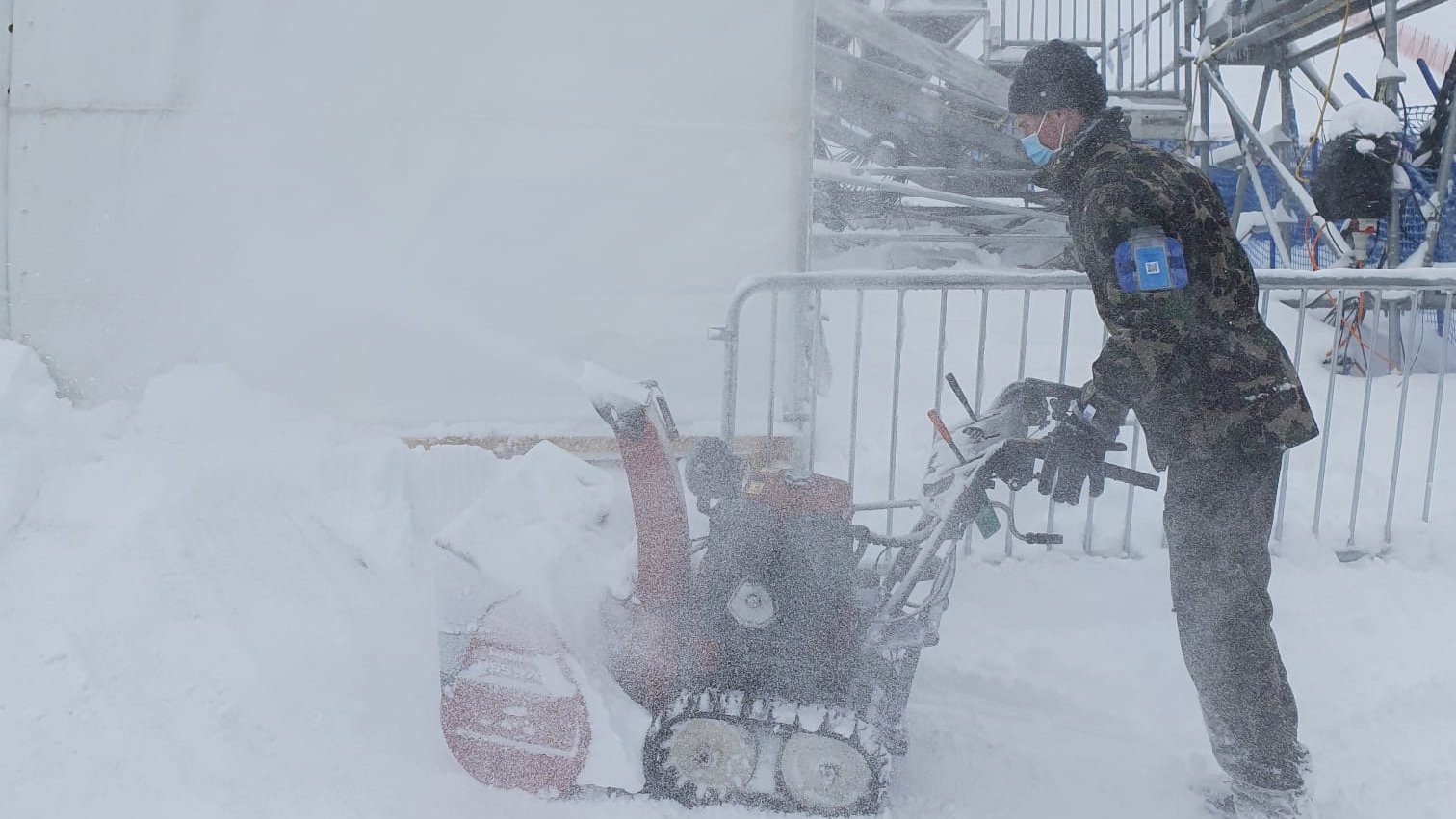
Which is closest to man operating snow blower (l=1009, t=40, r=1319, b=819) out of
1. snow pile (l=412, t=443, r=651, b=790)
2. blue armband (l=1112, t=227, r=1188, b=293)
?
blue armband (l=1112, t=227, r=1188, b=293)

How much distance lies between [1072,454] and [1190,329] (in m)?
0.45

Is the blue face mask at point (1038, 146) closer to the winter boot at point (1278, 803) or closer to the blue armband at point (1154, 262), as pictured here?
the blue armband at point (1154, 262)

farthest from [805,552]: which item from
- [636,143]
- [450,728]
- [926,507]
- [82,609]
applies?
[636,143]

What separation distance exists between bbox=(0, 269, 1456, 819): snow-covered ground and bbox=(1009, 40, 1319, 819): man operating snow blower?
0.45 m

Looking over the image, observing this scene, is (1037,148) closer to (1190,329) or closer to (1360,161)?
(1190,329)

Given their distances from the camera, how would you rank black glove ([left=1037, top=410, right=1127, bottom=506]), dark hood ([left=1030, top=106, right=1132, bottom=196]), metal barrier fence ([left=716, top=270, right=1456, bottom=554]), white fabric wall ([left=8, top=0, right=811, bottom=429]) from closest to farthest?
black glove ([left=1037, top=410, right=1127, bottom=506]), dark hood ([left=1030, top=106, right=1132, bottom=196]), metal barrier fence ([left=716, top=270, right=1456, bottom=554]), white fabric wall ([left=8, top=0, right=811, bottom=429])

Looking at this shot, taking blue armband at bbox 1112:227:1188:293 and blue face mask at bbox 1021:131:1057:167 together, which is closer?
blue armband at bbox 1112:227:1188:293

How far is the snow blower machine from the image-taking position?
260cm

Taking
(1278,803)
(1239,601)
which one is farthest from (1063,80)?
(1278,803)

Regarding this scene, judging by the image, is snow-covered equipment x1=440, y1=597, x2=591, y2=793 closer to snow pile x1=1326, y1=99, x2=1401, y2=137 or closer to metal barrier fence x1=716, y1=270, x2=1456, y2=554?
metal barrier fence x1=716, y1=270, x2=1456, y2=554

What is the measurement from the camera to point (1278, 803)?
2619 mm

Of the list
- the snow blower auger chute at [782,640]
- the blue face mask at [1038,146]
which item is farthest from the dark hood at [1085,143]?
the snow blower auger chute at [782,640]

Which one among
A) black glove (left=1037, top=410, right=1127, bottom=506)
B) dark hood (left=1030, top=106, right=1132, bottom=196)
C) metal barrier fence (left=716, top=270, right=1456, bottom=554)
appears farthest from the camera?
metal barrier fence (left=716, top=270, right=1456, bottom=554)

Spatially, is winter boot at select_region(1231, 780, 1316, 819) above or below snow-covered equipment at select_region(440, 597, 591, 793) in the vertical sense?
below
